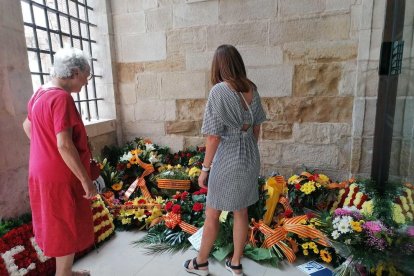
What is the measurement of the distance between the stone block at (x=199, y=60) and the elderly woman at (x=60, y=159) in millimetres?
Answer: 1715

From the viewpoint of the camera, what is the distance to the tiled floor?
6.27 feet

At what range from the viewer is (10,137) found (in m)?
2.04

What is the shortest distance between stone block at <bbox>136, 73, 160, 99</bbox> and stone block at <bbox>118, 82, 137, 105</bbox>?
0.07 m

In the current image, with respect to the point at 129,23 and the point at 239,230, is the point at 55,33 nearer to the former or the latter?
the point at 129,23

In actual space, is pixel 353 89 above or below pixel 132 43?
below

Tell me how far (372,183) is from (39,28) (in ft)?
10.7

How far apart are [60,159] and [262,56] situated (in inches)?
84.2

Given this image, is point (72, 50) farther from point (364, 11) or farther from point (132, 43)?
point (364, 11)

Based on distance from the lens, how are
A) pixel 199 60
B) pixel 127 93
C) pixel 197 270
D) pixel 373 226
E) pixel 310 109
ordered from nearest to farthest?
pixel 373 226, pixel 197 270, pixel 310 109, pixel 199 60, pixel 127 93

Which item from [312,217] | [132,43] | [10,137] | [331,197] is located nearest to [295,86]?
[331,197]

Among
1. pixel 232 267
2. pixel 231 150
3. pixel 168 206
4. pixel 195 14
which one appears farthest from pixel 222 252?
pixel 195 14

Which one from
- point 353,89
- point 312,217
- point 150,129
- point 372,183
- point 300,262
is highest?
point 353,89

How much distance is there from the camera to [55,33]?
9.30ft

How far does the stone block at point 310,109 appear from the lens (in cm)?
266
